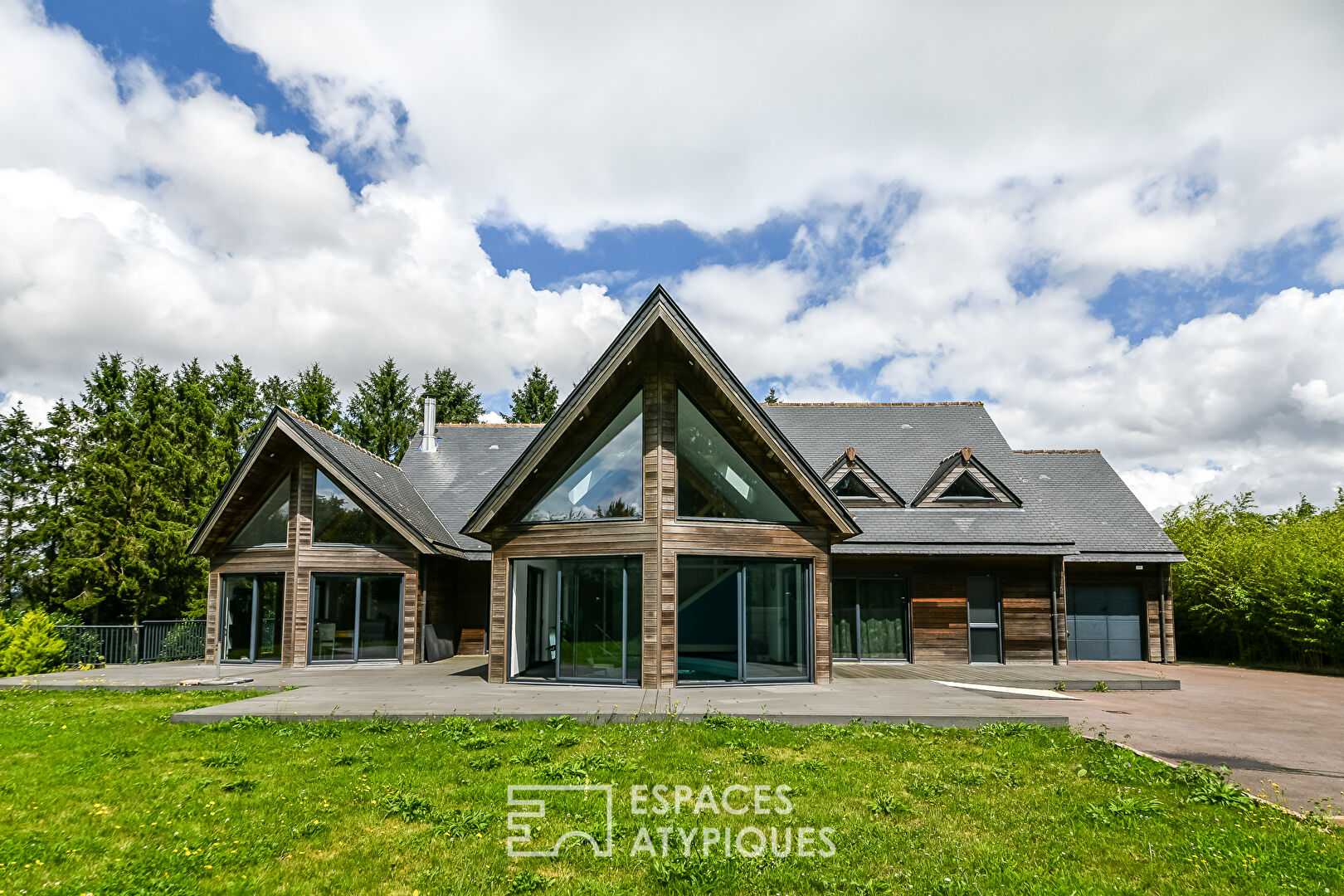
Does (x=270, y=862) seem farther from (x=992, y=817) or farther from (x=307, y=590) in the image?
(x=307, y=590)

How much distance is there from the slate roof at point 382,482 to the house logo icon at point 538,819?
12.1m

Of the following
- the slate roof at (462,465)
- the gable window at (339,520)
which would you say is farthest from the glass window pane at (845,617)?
the gable window at (339,520)

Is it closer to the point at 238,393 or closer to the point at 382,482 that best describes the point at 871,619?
the point at 382,482

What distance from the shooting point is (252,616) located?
19.1 metres

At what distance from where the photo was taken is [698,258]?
59.4 feet

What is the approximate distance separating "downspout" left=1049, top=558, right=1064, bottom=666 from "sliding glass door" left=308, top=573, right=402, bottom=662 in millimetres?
15365

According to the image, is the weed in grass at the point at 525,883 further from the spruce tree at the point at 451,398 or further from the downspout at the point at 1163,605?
the spruce tree at the point at 451,398

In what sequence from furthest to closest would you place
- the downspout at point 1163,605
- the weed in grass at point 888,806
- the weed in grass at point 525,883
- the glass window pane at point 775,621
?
the downspout at point 1163,605 → the glass window pane at point 775,621 → the weed in grass at point 888,806 → the weed in grass at point 525,883

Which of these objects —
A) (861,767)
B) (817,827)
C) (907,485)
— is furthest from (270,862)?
(907,485)

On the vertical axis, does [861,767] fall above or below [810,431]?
below

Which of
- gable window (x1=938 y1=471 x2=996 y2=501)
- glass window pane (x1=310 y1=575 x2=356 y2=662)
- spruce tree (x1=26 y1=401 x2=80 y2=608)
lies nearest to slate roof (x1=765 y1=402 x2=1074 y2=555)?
gable window (x1=938 y1=471 x2=996 y2=501)

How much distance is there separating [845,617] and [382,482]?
11.8 meters

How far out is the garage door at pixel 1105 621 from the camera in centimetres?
2117

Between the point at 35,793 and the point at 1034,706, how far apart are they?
12.1 metres
